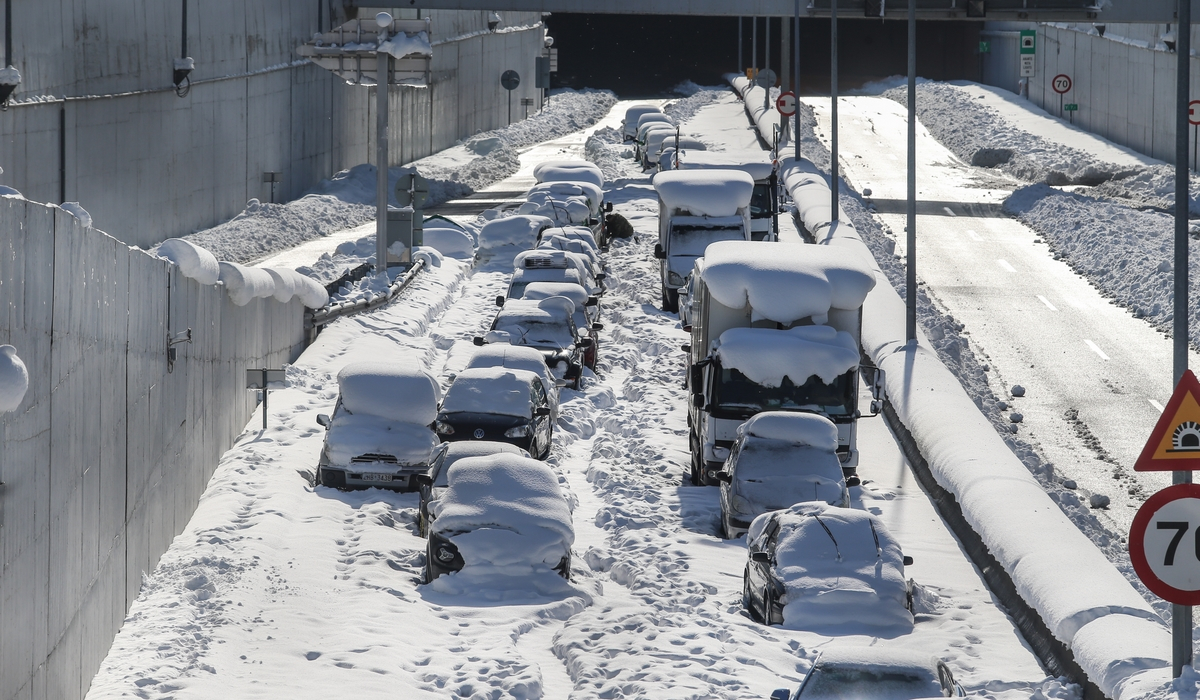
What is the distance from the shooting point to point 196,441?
18.2 meters

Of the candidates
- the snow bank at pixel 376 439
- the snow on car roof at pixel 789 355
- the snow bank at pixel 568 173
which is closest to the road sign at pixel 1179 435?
the snow on car roof at pixel 789 355

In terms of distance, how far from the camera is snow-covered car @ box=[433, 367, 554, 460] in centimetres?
2002

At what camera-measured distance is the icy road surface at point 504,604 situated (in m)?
12.4

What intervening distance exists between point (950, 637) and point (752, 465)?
424cm

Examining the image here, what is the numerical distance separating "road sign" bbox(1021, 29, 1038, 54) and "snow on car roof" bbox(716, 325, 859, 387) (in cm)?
6369

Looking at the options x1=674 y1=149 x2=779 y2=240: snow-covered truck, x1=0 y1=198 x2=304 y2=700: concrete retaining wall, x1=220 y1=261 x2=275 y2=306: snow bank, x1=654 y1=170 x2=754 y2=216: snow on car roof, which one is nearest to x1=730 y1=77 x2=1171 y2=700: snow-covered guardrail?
x1=654 y1=170 x2=754 y2=216: snow on car roof

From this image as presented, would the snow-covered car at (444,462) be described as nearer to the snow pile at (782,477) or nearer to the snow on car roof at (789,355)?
the snow pile at (782,477)

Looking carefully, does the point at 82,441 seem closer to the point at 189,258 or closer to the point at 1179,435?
the point at 189,258

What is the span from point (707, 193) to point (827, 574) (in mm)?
18550

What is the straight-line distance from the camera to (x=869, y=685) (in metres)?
9.79

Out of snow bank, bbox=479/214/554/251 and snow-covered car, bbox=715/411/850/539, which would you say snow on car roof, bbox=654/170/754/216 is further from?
snow-covered car, bbox=715/411/850/539

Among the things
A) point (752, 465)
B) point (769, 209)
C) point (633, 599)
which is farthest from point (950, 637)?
point (769, 209)

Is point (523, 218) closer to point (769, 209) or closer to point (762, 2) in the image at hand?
point (769, 209)

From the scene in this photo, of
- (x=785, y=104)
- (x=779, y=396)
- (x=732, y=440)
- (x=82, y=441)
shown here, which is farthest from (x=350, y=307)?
(x=785, y=104)
